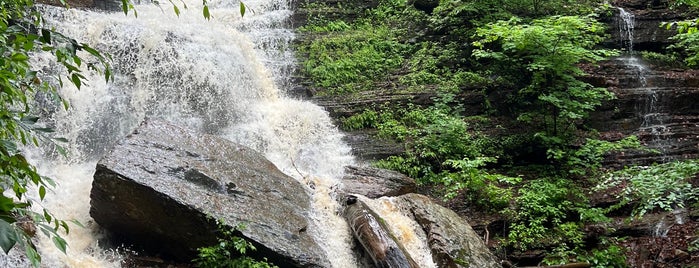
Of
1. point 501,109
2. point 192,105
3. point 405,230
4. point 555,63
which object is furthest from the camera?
point 501,109

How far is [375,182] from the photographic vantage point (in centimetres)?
914

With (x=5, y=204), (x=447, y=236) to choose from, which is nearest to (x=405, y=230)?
(x=447, y=236)

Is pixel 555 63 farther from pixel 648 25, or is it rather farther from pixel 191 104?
pixel 191 104

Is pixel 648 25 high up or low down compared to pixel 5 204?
down

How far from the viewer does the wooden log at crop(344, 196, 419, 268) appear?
6.70 m

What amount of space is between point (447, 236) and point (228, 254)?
325cm

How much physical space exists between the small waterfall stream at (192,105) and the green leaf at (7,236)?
605 cm

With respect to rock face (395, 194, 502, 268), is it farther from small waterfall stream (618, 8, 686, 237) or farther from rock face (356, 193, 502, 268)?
small waterfall stream (618, 8, 686, 237)

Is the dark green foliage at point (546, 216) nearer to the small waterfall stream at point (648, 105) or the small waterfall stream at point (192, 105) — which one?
the small waterfall stream at point (192, 105)

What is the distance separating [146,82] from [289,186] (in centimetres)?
463

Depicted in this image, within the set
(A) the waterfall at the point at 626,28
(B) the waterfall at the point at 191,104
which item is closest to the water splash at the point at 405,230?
(B) the waterfall at the point at 191,104

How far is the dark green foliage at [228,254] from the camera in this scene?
247 inches

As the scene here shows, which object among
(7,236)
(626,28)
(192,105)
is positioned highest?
(7,236)

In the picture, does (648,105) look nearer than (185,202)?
No
